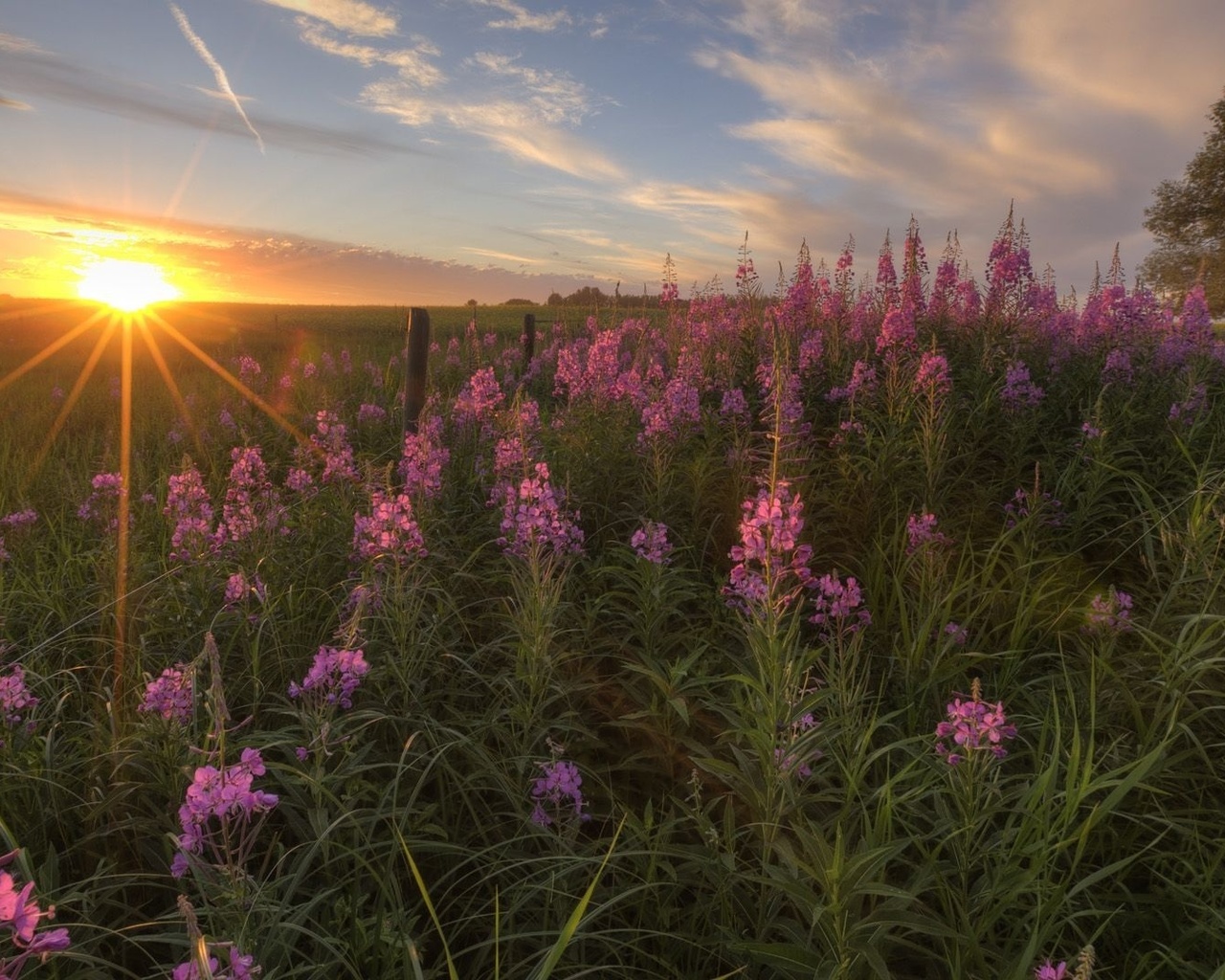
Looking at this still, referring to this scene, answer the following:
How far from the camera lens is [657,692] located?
3.29 m

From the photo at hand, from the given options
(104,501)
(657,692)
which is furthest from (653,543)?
(104,501)

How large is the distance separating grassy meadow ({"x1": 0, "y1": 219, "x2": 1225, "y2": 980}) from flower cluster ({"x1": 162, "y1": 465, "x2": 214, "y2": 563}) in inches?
2.7

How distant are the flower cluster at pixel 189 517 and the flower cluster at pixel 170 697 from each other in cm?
178

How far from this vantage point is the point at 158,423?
32.3 ft

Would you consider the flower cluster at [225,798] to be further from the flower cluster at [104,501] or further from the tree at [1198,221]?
the tree at [1198,221]

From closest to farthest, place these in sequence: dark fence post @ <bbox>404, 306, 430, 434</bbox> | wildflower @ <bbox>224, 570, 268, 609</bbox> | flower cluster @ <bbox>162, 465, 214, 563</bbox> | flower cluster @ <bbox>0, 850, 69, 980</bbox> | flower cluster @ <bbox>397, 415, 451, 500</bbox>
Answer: flower cluster @ <bbox>0, 850, 69, 980</bbox>, wildflower @ <bbox>224, 570, 268, 609</bbox>, flower cluster @ <bbox>162, 465, 214, 563</bbox>, flower cluster @ <bbox>397, 415, 451, 500</bbox>, dark fence post @ <bbox>404, 306, 430, 434</bbox>

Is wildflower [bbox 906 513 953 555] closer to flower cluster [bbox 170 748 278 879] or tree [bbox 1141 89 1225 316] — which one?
flower cluster [bbox 170 748 278 879]

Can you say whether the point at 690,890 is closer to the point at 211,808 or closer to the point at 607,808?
the point at 607,808

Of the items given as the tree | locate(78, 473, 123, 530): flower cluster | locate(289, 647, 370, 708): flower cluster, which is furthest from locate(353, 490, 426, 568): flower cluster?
the tree

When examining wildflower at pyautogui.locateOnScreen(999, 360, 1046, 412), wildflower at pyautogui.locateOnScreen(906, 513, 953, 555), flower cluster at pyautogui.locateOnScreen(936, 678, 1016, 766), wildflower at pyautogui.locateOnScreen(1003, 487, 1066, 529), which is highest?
wildflower at pyautogui.locateOnScreen(999, 360, 1046, 412)

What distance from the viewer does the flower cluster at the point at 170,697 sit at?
2.42 m

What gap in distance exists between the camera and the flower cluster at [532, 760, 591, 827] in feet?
8.21

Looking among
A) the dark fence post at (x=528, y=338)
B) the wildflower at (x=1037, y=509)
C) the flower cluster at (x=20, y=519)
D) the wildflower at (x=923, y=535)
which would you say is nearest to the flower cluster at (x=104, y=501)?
the flower cluster at (x=20, y=519)

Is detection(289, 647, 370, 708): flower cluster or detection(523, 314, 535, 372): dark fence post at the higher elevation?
detection(523, 314, 535, 372): dark fence post
